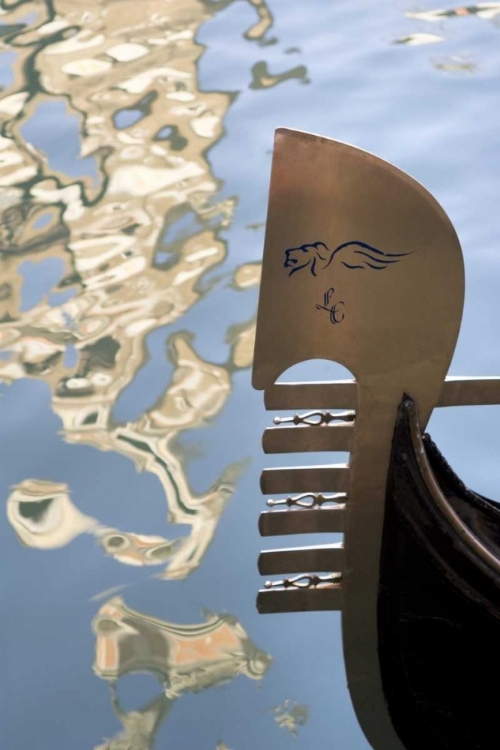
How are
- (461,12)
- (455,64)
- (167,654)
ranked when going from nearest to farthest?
(167,654)
(455,64)
(461,12)

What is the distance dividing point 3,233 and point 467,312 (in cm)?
122

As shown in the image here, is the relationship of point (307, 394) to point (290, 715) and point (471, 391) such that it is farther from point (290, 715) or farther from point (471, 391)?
point (290, 715)

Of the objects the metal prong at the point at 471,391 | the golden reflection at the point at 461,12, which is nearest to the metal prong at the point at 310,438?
the metal prong at the point at 471,391

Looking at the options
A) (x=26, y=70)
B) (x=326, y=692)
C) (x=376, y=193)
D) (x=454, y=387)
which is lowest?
(x=326, y=692)

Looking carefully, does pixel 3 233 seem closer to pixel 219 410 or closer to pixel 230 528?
pixel 219 410

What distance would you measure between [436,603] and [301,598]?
0.46 feet

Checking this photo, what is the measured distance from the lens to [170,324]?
2.70 metres

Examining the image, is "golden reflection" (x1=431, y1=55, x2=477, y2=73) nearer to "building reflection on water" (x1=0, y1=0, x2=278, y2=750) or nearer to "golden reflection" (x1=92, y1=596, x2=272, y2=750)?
"building reflection on water" (x1=0, y1=0, x2=278, y2=750)

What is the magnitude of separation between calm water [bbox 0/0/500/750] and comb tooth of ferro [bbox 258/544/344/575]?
575 millimetres

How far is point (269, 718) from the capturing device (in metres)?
1.76

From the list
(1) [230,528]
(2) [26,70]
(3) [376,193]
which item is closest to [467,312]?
(1) [230,528]

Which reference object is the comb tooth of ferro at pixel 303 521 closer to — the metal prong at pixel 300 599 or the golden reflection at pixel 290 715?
the metal prong at pixel 300 599

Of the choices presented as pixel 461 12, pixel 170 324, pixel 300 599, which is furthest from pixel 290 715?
pixel 461 12

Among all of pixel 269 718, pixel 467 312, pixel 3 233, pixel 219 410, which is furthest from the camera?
pixel 3 233
